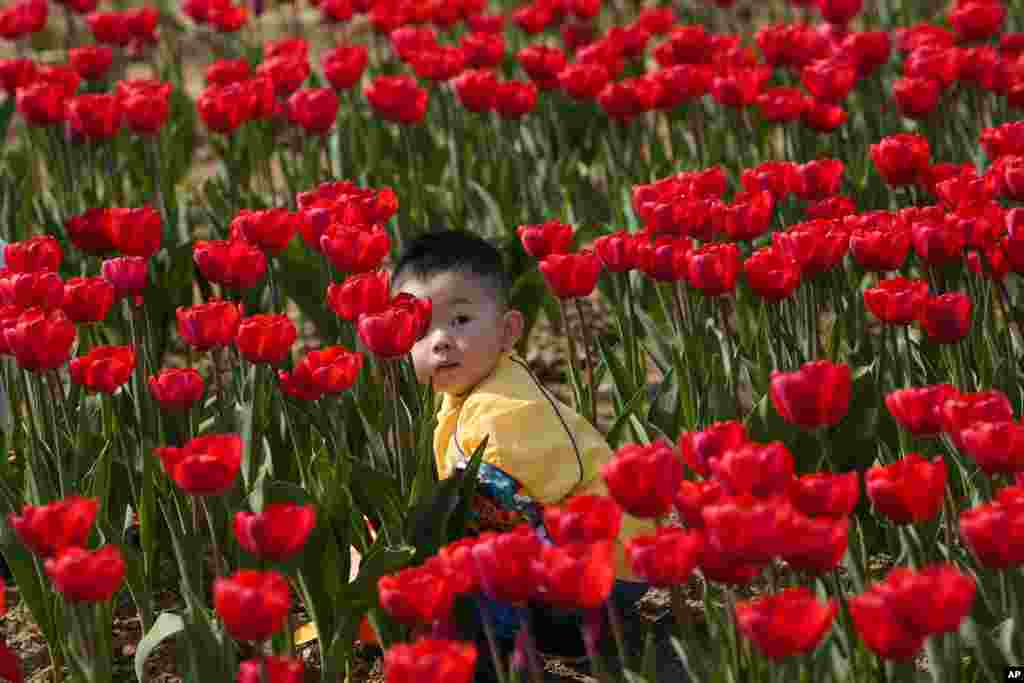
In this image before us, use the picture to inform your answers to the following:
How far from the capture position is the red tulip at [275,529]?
8.26 ft

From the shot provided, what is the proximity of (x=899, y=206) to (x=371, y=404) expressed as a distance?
5.44 ft

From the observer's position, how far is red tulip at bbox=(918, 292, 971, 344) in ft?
11.0

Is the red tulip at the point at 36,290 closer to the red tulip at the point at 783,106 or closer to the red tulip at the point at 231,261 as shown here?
the red tulip at the point at 231,261

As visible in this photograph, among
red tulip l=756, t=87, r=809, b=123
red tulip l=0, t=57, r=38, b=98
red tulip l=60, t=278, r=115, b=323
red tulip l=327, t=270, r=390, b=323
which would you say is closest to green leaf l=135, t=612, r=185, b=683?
red tulip l=327, t=270, r=390, b=323

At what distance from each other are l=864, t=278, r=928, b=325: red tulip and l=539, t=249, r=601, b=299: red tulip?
0.60m

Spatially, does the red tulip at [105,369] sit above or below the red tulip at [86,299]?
Answer: below

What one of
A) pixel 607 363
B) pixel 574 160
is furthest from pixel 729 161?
pixel 607 363

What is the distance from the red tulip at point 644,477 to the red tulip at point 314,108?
2.83 m

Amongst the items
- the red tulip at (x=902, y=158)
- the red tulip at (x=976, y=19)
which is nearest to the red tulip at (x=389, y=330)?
the red tulip at (x=902, y=158)

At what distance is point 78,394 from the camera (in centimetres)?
379

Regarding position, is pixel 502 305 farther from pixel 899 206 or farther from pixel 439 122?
pixel 439 122

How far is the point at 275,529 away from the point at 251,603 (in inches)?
8.4

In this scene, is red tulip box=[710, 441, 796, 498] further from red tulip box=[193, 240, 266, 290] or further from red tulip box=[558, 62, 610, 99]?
red tulip box=[558, 62, 610, 99]

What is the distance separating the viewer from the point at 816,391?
2768 millimetres
